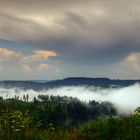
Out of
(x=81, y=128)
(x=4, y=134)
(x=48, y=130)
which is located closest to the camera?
(x=4, y=134)

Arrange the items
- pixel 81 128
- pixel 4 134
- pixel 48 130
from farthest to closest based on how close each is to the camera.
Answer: pixel 81 128 < pixel 48 130 < pixel 4 134

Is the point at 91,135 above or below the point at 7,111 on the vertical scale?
below

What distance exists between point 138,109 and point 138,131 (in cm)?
234

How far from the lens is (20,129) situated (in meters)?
16.4

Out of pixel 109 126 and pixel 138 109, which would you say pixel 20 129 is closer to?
pixel 109 126

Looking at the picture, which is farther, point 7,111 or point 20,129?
point 7,111

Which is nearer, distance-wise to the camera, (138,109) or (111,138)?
(111,138)

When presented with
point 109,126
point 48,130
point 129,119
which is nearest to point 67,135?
point 48,130

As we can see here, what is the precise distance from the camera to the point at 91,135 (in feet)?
56.3

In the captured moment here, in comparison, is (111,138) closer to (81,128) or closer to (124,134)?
(124,134)

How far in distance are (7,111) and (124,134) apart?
17.0 feet

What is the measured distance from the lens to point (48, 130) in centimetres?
1714

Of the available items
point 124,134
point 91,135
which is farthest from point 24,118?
point 124,134

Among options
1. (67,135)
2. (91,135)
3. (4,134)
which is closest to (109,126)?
(91,135)
